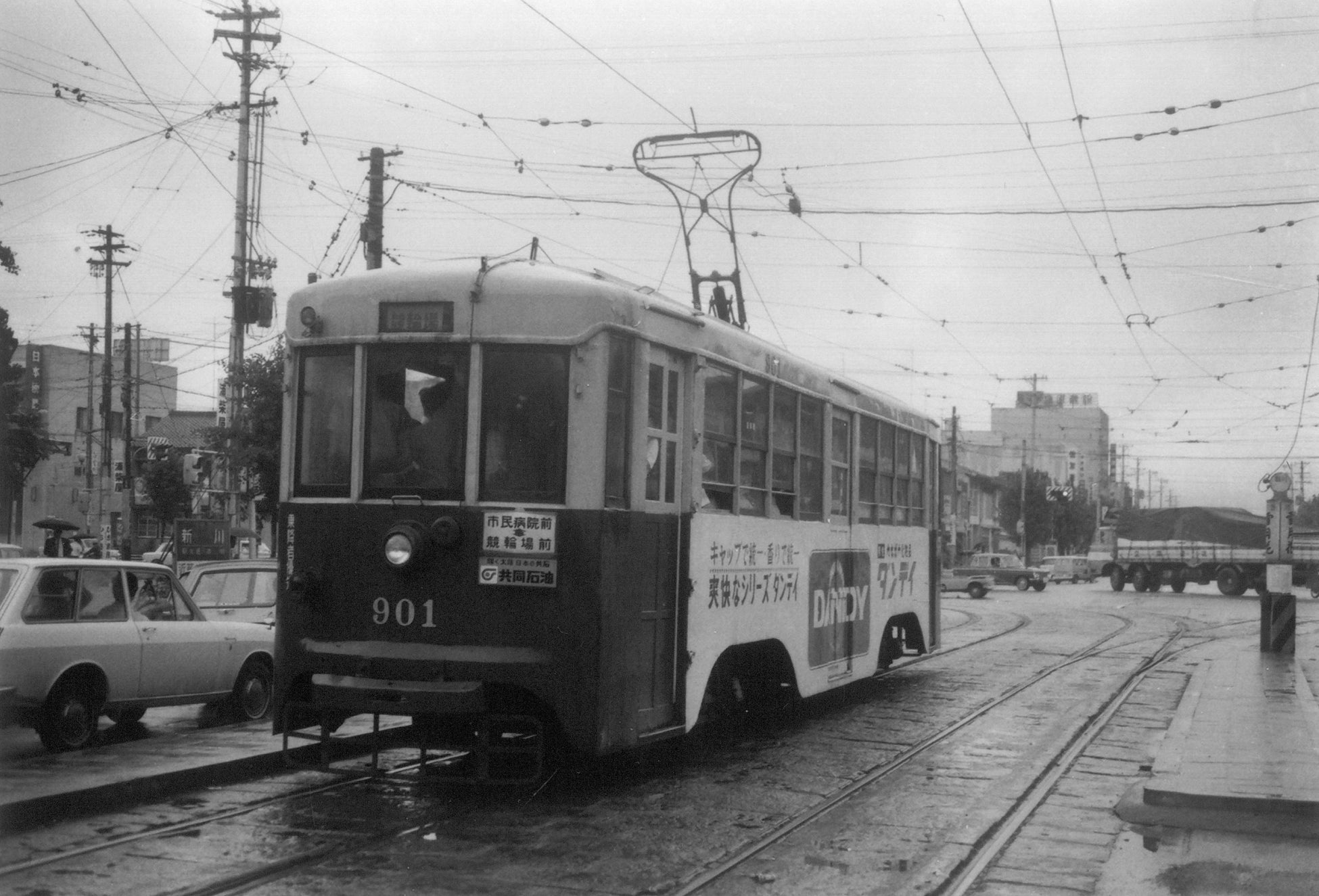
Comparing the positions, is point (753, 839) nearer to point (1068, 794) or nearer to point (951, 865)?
point (951, 865)

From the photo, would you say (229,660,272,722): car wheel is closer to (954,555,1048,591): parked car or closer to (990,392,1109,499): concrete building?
(954,555,1048,591): parked car

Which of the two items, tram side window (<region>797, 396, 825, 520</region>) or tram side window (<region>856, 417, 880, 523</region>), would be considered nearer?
tram side window (<region>797, 396, 825, 520</region>)

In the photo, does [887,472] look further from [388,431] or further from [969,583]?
[969,583]

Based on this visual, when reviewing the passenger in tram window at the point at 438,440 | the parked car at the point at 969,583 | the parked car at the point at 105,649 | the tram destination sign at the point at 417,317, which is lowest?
the parked car at the point at 969,583

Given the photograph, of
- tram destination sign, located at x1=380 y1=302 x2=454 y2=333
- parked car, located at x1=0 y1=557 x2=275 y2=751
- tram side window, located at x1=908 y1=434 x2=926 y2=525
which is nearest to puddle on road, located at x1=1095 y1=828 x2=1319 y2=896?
tram destination sign, located at x1=380 y1=302 x2=454 y2=333

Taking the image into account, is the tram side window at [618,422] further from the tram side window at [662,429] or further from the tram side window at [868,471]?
the tram side window at [868,471]

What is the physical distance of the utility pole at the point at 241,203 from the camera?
2394cm

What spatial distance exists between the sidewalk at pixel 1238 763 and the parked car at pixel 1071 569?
52.4m

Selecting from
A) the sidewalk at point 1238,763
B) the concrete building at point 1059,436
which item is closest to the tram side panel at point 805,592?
the sidewalk at point 1238,763

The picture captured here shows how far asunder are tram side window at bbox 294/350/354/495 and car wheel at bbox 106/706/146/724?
3.39m

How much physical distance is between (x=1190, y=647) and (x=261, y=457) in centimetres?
1526

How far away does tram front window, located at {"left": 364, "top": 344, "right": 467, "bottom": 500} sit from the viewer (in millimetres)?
8273

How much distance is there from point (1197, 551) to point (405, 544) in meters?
48.4

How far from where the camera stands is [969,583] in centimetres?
4884
